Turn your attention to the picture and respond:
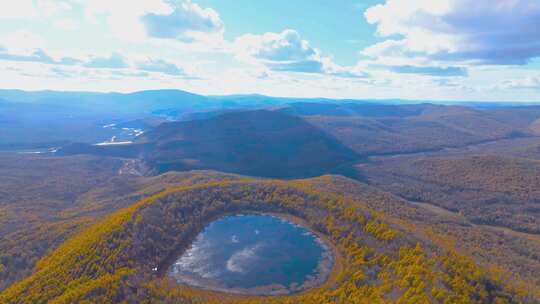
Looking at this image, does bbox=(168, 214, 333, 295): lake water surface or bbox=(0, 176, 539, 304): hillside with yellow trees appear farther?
bbox=(168, 214, 333, 295): lake water surface

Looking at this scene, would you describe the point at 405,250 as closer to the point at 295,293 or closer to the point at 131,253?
the point at 295,293

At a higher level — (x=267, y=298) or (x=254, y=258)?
(x=254, y=258)

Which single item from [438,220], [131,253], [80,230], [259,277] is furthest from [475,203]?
[80,230]

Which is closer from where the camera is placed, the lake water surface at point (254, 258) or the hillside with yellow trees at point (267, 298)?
the hillside with yellow trees at point (267, 298)
